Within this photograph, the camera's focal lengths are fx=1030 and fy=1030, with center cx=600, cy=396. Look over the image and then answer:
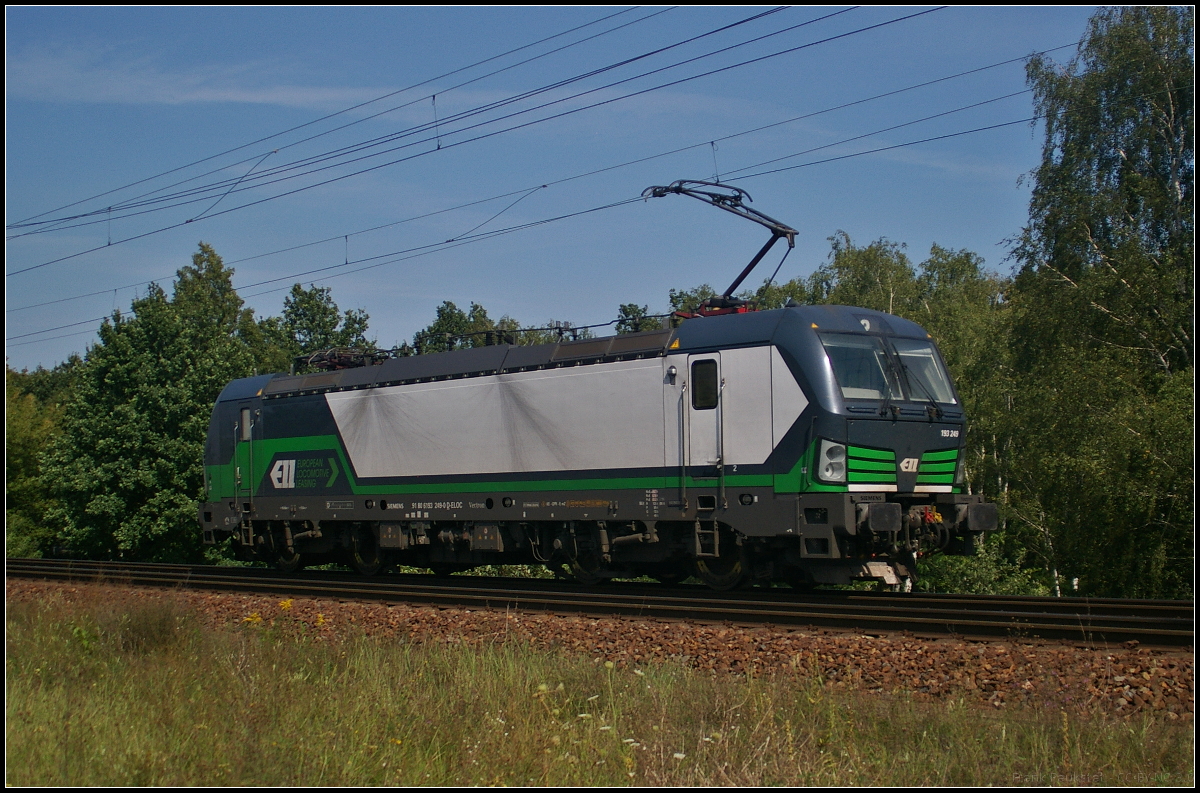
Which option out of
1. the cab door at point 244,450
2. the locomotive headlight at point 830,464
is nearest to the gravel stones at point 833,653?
the locomotive headlight at point 830,464

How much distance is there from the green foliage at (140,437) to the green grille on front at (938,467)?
2521 cm

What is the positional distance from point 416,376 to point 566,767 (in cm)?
1182

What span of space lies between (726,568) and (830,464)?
2.63 m

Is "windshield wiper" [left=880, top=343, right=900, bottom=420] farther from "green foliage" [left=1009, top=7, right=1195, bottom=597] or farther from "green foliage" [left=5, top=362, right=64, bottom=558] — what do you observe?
"green foliage" [left=5, top=362, right=64, bottom=558]

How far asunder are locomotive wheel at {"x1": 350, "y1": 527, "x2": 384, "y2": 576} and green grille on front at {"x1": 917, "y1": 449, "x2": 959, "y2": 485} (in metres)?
10.0

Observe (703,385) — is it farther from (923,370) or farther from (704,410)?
(923,370)

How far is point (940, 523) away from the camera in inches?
526

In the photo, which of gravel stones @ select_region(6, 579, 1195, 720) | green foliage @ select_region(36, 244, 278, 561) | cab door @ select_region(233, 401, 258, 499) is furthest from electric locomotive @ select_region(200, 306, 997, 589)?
green foliage @ select_region(36, 244, 278, 561)

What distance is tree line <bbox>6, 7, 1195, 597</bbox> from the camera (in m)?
23.3

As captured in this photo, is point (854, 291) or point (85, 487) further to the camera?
point (854, 291)

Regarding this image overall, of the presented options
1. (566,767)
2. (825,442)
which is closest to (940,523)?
(825,442)

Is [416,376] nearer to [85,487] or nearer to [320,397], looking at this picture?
[320,397]

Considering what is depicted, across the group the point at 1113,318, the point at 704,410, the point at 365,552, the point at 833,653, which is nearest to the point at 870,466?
the point at 704,410

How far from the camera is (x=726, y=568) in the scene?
14.2m
